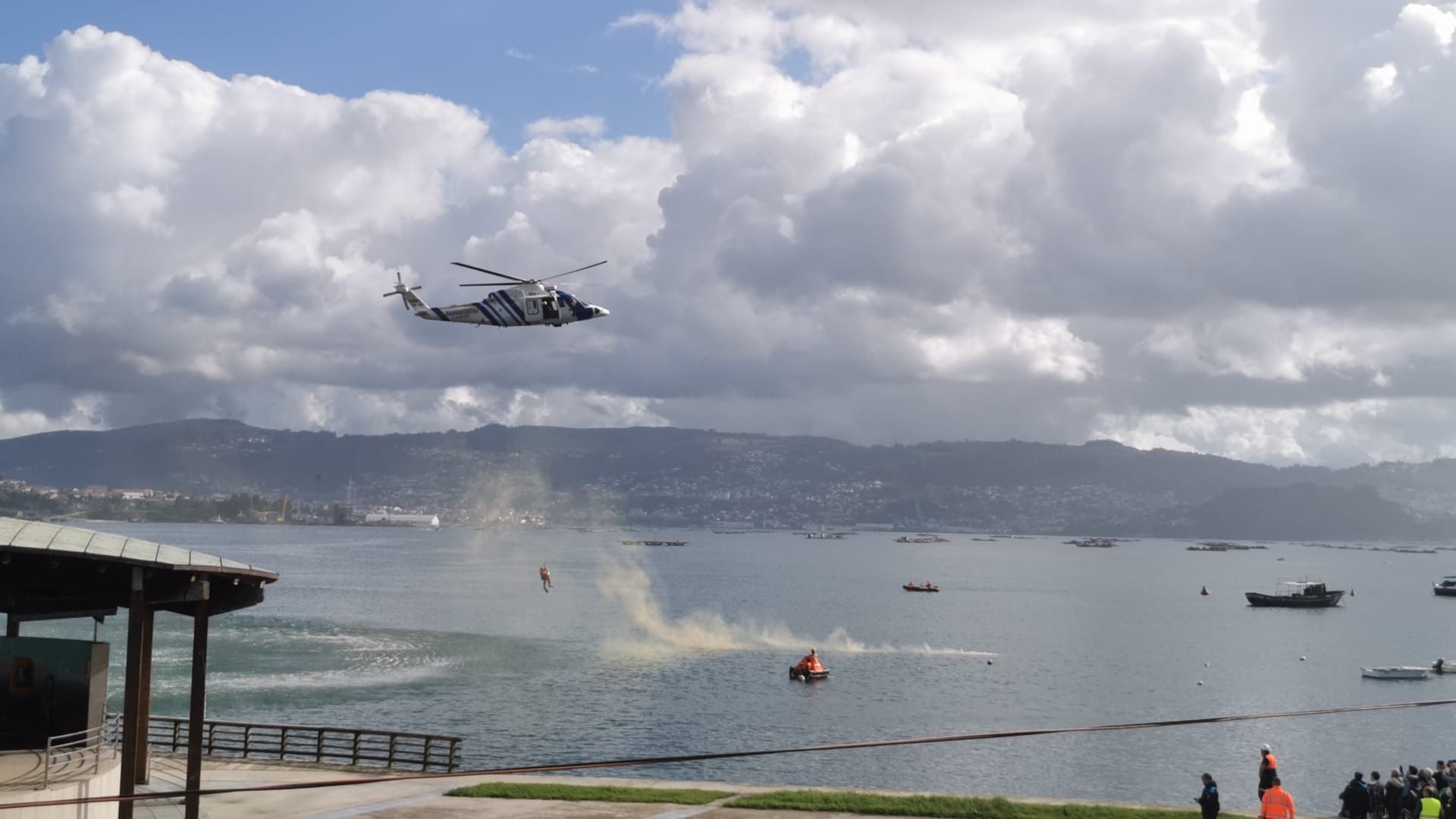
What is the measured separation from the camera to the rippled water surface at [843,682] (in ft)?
162

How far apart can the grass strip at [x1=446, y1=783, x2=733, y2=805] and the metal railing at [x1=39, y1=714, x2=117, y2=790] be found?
8.21m

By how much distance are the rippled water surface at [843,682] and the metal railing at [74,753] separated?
25892mm

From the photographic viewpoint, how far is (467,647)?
85.8 meters

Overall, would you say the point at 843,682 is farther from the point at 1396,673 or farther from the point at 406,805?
the point at 406,805

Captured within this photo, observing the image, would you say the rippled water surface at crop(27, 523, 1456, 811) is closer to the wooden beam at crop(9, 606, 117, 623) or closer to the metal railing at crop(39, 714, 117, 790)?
the wooden beam at crop(9, 606, 117, 623)

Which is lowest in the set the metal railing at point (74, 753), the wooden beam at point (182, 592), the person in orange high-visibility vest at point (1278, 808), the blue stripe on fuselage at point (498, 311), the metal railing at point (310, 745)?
the metal railing at point (310, 745)

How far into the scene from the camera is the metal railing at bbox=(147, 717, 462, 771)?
33.6m

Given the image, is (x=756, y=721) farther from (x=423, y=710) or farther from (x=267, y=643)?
(x=267, y=643)

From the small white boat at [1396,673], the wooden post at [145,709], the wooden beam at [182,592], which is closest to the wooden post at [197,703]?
the wooden beam at [182,592]

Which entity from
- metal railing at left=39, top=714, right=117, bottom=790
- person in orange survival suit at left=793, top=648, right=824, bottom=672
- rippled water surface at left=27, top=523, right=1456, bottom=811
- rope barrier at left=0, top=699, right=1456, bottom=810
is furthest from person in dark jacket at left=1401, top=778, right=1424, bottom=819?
person in orange survival suit at left=793, top=648, right=824, bottom=672

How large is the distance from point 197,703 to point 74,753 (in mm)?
1931

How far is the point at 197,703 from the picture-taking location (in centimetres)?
2073

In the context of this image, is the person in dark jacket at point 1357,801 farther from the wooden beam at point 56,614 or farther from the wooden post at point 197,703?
the wooden beam at point 56,614

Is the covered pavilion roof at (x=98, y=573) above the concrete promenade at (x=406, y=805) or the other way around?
above
